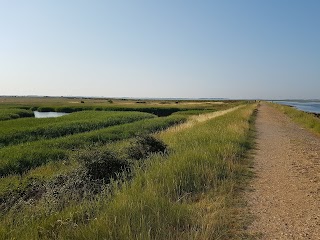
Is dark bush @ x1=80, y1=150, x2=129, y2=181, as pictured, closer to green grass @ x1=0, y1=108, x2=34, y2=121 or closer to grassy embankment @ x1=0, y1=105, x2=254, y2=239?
grassy embankment @ x1=0, y1=105, x2=254, y2=239

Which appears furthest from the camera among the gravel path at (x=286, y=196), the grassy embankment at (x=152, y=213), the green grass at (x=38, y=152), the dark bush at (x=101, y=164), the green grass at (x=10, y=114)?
the green grass at (x=10, y=114)

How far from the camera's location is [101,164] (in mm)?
9758

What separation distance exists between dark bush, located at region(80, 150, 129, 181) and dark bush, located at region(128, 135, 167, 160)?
2.48 m

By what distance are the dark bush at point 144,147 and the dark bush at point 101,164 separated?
248 centimetres

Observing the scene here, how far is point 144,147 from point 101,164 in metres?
3.58

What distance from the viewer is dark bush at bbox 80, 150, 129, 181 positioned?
9.62m

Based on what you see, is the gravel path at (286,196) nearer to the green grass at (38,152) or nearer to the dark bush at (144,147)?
the dark bush at (144,147)

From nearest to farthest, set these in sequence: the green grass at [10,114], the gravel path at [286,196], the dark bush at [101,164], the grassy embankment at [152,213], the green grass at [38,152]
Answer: the grassy embankment at [152,213]
the gravel path at [286,196]
the dark bush at [101,164]
the green grass at [38,152]
the green grass at [10,114]

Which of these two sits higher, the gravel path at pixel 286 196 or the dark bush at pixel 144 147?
the dark bush at pixel 144 147

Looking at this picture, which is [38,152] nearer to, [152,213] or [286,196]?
[152,213]

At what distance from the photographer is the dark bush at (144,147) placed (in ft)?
41.6

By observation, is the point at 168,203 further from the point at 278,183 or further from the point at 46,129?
the point at 46,129

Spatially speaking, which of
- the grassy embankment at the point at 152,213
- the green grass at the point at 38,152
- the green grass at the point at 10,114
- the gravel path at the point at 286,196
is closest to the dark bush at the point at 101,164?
the grassy embankment at the point at 152,213

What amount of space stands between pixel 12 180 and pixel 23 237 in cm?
806
